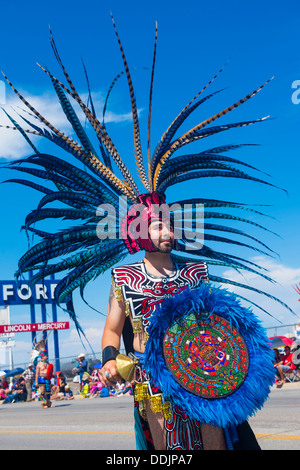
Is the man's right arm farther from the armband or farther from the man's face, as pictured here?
the man's face

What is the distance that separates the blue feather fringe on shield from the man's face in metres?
0.59

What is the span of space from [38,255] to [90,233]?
48 cm

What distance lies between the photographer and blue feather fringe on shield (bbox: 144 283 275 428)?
3.31m

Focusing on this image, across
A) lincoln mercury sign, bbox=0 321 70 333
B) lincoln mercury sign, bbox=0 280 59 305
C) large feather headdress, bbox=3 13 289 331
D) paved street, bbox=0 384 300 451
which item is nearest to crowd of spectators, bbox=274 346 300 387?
paved street, bbox=0 384 300 451

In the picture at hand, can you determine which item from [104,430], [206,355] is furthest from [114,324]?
[104,430]

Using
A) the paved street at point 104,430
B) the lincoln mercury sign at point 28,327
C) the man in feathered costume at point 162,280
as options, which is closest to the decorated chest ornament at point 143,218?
the man in feathered costume at point 162,280

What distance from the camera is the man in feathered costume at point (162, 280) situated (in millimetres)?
3379

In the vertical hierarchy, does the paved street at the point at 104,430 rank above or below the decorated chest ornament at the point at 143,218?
below

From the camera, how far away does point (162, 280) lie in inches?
158

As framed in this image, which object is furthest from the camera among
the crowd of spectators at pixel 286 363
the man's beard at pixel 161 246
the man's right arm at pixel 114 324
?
the crowd of spectators at pixel 286 363

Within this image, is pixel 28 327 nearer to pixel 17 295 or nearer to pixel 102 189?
pixel 17 295

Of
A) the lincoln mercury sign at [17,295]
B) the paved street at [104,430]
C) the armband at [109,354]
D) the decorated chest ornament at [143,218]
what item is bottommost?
the lincoln mercury sign at [17,295]

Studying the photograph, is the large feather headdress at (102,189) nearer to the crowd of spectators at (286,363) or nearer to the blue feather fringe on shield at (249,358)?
the blue feather fringe on shield at (249,358)

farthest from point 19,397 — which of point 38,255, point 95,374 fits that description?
point 38,255
